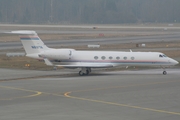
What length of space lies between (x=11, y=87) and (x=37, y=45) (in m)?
10.1

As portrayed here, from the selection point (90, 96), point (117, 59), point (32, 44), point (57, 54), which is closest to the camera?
point (90, 96)

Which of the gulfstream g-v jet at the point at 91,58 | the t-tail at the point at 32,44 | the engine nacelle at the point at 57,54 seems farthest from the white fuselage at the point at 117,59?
the t-tail at the point at 32,44

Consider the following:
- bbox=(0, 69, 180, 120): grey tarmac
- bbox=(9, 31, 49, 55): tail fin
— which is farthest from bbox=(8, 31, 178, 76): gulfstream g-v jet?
bbox=(0, 69, 180, 120): grey tarmac

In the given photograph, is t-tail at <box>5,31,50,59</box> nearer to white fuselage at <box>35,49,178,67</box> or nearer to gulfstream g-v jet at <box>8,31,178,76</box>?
gulfstream g-v jet at <box>8,31,178,76</box>

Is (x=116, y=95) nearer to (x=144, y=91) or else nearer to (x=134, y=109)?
(x=144, y=91)

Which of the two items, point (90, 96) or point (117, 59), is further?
point (117, 59)

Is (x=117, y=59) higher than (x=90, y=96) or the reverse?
higher

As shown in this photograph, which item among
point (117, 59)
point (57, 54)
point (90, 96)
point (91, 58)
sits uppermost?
point (57, 54)

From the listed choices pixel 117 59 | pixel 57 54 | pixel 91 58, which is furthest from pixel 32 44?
pixel 117 59

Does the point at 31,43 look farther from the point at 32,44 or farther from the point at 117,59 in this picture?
the point at 117,59

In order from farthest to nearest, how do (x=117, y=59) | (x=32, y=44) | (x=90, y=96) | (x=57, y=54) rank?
(x=32, y=44) < (x=117, y=59) < (x=57, y=54) < (x=90, y=96)

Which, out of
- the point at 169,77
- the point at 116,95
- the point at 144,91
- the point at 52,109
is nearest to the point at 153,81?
the point at 169,77

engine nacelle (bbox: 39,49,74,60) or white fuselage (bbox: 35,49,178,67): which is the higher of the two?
engine nacelle (bbox: 39,49,74,60)

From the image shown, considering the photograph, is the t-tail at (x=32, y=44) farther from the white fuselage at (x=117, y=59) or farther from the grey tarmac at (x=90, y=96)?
the grey tarmac at (x=90, y=96)
